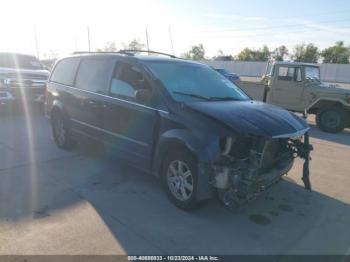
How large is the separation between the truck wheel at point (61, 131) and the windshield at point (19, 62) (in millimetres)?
5889

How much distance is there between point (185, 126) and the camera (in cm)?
396

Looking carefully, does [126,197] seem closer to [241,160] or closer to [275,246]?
[241,160]

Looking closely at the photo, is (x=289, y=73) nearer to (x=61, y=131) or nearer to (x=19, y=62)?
(x=61, y=131)

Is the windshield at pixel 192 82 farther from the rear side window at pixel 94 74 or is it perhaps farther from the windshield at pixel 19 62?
the windshield at pixel 19 62

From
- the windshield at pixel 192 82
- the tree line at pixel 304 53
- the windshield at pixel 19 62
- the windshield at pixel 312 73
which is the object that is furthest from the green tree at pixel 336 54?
the windshield at pixel 192 82

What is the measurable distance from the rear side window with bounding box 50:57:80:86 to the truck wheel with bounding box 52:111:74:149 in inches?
25.6

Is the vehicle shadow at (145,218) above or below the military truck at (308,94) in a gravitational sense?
below

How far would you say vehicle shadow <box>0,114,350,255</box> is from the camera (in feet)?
11.3

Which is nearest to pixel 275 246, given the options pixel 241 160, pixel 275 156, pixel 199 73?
pixel 241 160

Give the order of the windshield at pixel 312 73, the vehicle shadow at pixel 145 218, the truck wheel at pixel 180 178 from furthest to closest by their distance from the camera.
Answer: the windshield at pixel 312 73 < the truck wheel at pixel 180 178 < the vehicle shadow at pixel 145 218

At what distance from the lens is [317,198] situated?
4.78 m

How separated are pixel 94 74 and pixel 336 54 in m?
78.6

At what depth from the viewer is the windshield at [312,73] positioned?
10766mm

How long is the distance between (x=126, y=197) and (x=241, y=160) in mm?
1669
